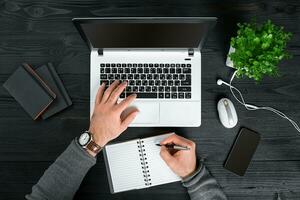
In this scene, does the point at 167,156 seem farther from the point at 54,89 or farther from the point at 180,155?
the point at 54,89

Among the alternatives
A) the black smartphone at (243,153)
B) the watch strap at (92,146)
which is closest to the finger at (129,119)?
the watch strap at (92,146)

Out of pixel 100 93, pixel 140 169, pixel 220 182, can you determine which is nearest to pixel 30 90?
pixel 100 93

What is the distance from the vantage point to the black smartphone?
3.95 feet

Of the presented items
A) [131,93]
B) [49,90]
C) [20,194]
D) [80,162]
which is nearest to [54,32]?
[49,90]

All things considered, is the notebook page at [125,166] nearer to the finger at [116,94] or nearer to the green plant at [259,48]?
the finger at [116,94]

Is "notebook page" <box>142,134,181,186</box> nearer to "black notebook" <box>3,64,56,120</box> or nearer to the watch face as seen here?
the watch face

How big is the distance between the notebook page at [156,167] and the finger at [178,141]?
1.4 inches

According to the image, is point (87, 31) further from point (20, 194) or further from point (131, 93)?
point (20, 194)

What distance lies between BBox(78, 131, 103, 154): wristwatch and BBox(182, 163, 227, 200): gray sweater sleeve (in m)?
0.32

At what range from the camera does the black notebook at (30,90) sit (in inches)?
47.1

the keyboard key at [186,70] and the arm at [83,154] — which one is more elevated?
the keyboard key at [186,70]

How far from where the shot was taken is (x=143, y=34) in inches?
41.9

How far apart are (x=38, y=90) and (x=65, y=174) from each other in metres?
0.30

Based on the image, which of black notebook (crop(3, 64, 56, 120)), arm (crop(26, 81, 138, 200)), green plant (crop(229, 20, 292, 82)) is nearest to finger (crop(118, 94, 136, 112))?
arm (crop(26, 81, 138, 200))
